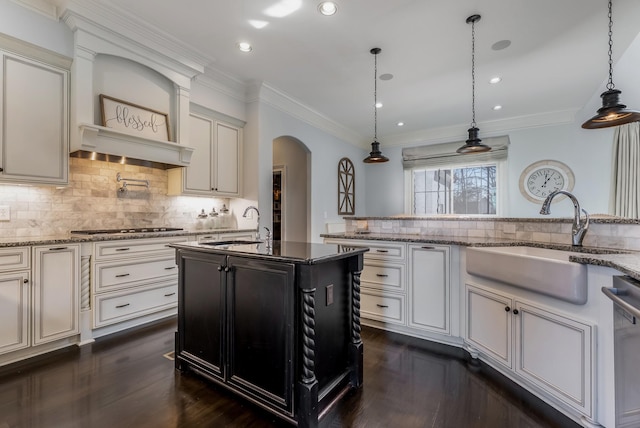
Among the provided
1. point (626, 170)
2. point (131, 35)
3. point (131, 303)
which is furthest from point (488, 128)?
point (131, 303)

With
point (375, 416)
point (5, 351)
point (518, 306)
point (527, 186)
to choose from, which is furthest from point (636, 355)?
point (527, 186)

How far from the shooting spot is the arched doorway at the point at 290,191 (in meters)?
5.76

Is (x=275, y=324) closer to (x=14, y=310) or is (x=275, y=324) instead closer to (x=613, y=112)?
(x=14, y=310)

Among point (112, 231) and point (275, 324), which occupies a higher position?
point (112, 231)

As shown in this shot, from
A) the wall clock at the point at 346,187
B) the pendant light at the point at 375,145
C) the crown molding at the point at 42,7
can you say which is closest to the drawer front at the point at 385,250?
the pendant light at the point at 375,145

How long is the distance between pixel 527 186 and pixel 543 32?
10.6 ft

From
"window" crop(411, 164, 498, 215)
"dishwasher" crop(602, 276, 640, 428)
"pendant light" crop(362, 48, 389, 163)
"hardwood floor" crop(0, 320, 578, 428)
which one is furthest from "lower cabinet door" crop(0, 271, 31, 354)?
"window" crop(411, 164, 498, 215)

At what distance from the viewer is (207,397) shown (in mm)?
1831

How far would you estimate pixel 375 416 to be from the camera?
1.68 m

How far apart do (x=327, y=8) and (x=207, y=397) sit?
3083 mm

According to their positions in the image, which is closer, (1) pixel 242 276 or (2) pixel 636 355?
(2) pixel 636 355

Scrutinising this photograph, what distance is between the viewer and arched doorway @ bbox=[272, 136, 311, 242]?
576 centimetres

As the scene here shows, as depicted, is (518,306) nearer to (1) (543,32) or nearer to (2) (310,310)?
(2) (310,310)

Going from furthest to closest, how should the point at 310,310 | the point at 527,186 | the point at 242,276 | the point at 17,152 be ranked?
1. the point at 527,186
2. the point at 17,152
3. the point at 242,276
4. the point at 310,310
